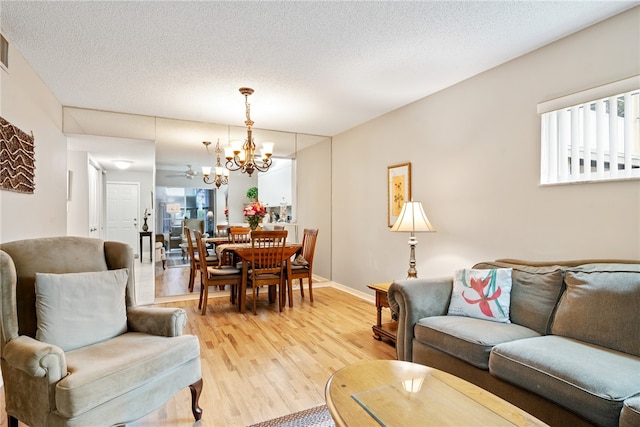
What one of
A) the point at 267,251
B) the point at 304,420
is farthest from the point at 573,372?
the point at 267,251

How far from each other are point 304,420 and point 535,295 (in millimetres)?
1632

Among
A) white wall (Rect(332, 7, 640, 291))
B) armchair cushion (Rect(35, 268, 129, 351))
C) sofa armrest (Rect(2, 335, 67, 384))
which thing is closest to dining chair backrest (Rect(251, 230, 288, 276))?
white wall (Rect(332, 7, 640, 291))

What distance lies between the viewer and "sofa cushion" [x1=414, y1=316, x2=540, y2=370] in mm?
1925

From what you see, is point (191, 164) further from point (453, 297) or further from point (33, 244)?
point (453, 297)

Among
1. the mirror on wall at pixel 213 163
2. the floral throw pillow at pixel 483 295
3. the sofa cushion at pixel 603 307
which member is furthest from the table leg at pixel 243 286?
the sofa cushion at pixel 603 307

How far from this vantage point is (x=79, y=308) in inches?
73.1

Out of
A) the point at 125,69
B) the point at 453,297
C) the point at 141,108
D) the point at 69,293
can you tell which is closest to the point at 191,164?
the point at 141,108

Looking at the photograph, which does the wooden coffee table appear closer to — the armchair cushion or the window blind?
the armchair cushion

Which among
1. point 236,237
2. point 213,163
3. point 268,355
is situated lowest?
point 268,355

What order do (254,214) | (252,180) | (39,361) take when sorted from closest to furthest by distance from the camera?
(39,361) < (254,214) < (252,180)

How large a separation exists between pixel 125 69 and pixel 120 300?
2.17 m

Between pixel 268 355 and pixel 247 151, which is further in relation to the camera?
pixel 247 151

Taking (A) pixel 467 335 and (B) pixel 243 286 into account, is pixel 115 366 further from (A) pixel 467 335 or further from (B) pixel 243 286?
(B) pixel 243 286

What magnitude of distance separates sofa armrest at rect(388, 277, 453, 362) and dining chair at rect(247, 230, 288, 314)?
1.78 m
